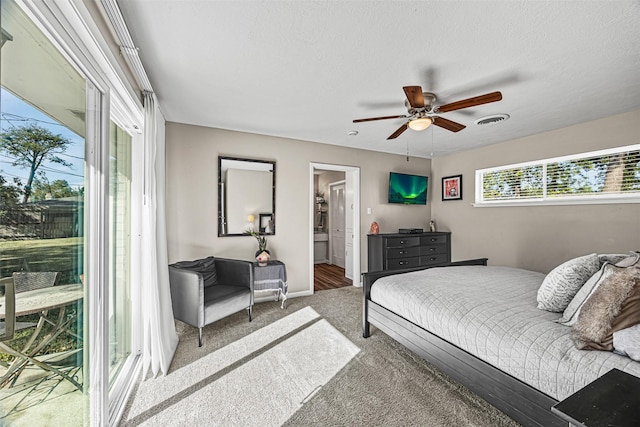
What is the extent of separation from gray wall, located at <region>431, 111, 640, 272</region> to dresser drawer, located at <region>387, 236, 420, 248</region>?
3.26 feet

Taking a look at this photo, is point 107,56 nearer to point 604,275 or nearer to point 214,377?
point 214,377

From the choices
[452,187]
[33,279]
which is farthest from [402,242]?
[33,279]

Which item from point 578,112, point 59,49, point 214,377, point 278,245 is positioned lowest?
point 214,377

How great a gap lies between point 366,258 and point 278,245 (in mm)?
1689

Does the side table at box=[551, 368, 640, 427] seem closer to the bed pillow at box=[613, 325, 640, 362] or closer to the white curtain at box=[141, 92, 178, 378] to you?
the bed pillow at box=[613, 325, 640, 362]

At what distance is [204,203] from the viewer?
3492 mm

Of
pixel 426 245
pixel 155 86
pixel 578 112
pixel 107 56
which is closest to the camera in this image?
pixel 107 56

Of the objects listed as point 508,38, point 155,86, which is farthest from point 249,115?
point 508,38

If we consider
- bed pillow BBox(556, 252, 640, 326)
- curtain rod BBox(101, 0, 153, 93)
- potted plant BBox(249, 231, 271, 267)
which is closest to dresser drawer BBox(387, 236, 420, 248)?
potted plant BBox(249, 231, 271, 267)

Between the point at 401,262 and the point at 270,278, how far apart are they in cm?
226

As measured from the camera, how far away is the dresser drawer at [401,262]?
4328 mm

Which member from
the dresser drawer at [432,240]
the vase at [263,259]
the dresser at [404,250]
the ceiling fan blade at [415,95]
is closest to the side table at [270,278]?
the vase at [263,259]

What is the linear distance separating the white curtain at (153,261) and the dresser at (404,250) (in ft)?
10.3

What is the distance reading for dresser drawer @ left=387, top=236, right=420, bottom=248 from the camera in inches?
171
